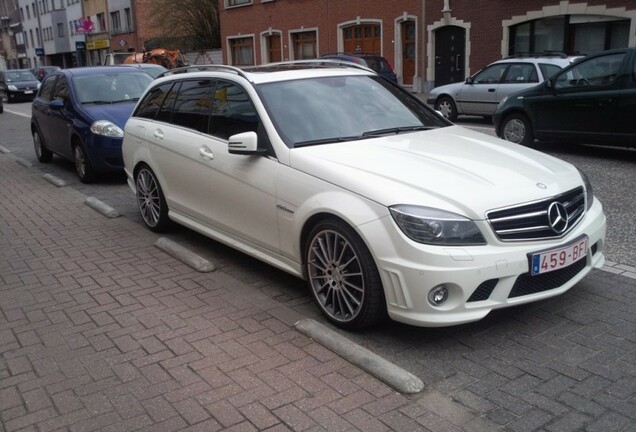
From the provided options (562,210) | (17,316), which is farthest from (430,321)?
(17,316)

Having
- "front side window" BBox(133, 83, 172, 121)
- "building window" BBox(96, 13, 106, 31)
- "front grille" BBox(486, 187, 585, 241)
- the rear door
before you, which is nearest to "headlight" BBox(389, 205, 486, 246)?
"front grille" BBox(486, 187, 585, 241)

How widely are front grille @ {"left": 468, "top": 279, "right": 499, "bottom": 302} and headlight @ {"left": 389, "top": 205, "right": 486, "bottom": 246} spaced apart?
0.78ft

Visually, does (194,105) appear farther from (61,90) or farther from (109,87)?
(61,90)

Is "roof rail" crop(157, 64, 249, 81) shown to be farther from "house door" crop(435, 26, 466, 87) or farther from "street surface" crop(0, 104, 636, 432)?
"house door" crop(435, 26, 466, 87)

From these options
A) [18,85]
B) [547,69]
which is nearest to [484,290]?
[547,69]

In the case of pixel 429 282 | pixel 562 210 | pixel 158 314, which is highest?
pixel 562 210

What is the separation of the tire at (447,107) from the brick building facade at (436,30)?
587 cm

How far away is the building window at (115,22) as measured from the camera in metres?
56.6

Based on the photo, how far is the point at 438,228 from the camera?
3703mm

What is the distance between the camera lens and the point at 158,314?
15.1 ft

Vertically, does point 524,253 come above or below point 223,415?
above

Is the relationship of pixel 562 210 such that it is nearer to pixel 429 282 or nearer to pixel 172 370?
pixel 429 282

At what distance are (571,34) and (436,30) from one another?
19.2 ft

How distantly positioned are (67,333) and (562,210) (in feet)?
11.0
